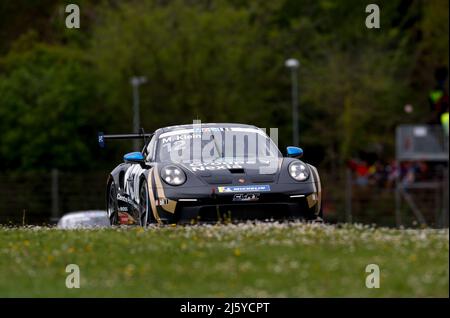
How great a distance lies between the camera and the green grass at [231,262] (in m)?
10.3

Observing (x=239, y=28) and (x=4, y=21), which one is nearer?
(x=239, y=28)

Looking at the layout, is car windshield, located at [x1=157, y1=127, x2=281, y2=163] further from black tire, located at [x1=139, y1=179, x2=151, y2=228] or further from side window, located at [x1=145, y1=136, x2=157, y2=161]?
black tire, located at [x1=139, y1=179, x2=151, y2=228]

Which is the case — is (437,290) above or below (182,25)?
below

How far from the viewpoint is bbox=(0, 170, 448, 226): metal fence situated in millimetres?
41875

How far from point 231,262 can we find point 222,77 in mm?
54554

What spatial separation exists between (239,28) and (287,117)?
18.9 ft

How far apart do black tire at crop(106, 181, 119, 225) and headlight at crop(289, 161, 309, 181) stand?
3257 mm

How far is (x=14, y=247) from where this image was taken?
509 inches

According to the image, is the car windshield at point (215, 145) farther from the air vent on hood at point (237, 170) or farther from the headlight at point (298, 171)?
the air vent on hood at point (237, 170)

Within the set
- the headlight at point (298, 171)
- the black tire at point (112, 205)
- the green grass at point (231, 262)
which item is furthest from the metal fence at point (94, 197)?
the green grass at point (231, 262)

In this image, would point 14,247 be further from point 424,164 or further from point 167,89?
point 167,89

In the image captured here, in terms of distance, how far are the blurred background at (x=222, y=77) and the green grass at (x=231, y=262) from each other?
3953cm

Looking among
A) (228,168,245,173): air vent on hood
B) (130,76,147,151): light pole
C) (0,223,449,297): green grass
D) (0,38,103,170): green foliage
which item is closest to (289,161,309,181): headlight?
(228,168,245,173): air vent on hood
